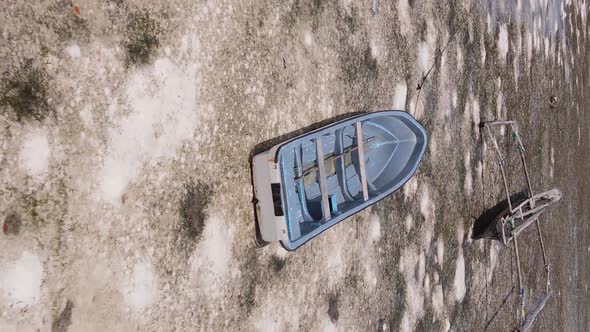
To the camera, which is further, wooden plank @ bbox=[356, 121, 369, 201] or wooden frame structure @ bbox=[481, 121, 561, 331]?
wooden frame structure @ bbox=[481, 121, 561, 331]

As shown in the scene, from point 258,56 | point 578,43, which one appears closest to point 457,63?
point 258,56

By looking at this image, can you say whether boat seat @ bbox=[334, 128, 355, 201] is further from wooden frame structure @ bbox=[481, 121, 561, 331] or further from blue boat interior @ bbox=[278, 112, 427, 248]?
wooden frame structure @ bbox=[481, 121, 561, 331]

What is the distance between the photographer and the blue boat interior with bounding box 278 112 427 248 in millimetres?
1690

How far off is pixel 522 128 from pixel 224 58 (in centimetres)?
253

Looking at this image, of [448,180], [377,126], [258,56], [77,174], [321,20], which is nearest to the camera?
[77,174]

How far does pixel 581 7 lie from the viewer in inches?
211

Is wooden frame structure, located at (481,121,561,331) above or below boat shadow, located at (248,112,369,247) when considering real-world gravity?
below

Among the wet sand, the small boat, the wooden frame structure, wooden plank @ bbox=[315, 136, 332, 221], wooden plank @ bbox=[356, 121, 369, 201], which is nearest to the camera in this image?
the wet sand

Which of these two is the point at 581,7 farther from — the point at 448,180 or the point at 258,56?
the point at 258,56

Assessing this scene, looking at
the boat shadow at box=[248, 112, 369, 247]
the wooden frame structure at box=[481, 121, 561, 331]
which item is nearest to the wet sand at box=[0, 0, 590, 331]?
the boat shadow at box=[248, 112, 369, 247]

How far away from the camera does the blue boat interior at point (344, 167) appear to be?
1690 mm

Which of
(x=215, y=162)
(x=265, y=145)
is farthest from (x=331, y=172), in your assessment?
(x=215, y=162)

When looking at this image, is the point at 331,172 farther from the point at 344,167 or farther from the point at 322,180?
the point at 322,180

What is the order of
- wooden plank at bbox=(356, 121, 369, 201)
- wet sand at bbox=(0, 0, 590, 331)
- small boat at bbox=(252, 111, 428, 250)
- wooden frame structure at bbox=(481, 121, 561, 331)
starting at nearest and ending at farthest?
wet sand at bbox=(0, 0, 590, 331) → small boat at bbox=(252, 111, 428, 250) → wooden plank at bbox=(356, 121, 369, 201) → wooden frame structure at bbox=(481, 121, 561, 331)
